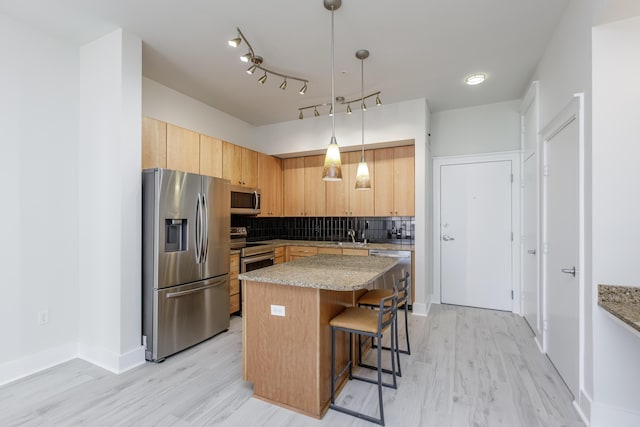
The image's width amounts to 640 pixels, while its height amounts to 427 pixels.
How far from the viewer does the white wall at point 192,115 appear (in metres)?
3.49

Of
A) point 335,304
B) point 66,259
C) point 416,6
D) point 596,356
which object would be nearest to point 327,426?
point 335,304

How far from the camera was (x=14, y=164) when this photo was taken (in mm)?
2416

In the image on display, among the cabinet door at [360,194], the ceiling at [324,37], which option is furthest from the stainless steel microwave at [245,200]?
the cabinet door at [360,194]

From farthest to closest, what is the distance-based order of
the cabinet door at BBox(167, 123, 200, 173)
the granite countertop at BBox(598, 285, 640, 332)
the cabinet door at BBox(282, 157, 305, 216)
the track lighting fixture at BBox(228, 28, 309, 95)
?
the cabinet door at BBox(282, 157, 305, 216), the cabinet door at BBox(167, 123, 200, 173), the track lighting fixture at BBox(228, 28, 309, 95), the granite countertop at BBox(598, 285, 640, 332)

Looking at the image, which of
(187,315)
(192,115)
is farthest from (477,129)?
(187,315)

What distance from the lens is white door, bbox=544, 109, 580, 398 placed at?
2.12m

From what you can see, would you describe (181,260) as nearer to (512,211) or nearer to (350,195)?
(350,195)

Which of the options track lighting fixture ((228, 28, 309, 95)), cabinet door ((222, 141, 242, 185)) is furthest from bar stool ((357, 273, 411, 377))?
cabinet door ((222, 141, 242, 185))

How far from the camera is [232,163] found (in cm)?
419

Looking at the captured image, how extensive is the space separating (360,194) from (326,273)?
2.67 meters

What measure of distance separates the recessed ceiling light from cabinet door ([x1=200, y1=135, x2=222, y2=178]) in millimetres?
3177

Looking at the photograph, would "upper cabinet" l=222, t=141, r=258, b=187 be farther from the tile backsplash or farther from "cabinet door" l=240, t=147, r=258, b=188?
the tile backsplash

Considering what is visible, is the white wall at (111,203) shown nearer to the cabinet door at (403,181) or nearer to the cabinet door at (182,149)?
the cabinet door at (182,149)

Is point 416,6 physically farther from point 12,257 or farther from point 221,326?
point 12,257
